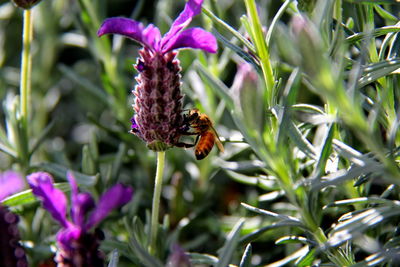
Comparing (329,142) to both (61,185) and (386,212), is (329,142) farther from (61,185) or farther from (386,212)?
(61,185)

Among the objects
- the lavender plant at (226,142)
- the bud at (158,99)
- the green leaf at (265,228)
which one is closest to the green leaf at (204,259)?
the lavender plant at (226,142)

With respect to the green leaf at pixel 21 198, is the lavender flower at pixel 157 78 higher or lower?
higher

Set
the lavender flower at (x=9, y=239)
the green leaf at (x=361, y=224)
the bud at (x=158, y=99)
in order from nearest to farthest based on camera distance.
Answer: the green leaf at (x=361, y=224)
the lavender flower at (x=9, y=239)
the bud at (x=158, y=99)

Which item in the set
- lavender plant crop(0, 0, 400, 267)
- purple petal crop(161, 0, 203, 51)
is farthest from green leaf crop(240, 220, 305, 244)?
purple petal crop(161, 0, 203, 51)

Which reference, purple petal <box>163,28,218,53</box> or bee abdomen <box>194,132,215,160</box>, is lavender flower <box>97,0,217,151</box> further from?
bee abdomen <box>194,132,215,160</box>

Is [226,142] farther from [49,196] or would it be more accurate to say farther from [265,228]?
[49,196]

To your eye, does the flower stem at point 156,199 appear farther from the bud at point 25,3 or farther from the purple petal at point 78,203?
the bud at point 25,3

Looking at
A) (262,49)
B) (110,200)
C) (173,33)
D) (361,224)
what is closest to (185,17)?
(173,33)
